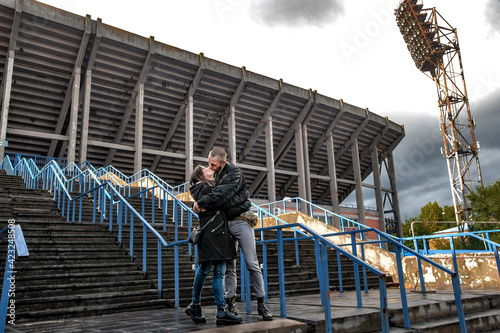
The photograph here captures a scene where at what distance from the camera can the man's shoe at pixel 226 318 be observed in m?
3.28

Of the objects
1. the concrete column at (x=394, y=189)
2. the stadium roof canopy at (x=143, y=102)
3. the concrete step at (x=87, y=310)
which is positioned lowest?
the concrete step at (x=87, y=310)

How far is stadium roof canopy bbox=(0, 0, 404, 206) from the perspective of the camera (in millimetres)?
15891

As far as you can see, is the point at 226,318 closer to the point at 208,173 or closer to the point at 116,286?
the point at 208,173

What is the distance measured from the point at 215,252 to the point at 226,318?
0.58 m

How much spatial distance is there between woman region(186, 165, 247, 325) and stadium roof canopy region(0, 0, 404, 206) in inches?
580

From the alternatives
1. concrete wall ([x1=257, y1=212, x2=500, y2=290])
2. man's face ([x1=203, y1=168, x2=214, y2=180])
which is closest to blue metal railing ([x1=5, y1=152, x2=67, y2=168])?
concrete wall ([x1=257, y1=212, x2=500, y2=290])

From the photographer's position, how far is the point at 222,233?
11.3ft

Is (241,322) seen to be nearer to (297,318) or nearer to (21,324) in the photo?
(297,318)

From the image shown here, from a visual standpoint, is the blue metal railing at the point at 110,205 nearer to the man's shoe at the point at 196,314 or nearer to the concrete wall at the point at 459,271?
the man's shoe at the point at 196,314

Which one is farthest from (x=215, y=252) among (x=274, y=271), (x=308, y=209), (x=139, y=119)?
(x=308, y=209)

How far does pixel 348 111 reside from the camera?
975 inches

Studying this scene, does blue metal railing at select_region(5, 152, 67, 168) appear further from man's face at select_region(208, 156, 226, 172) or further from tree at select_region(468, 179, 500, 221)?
tree at select_region(468, 179, 500, 221)

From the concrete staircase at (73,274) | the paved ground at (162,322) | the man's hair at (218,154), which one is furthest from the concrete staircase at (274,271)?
the man's hair at (218,154)

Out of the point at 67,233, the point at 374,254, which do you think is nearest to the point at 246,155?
the point at 374,254
